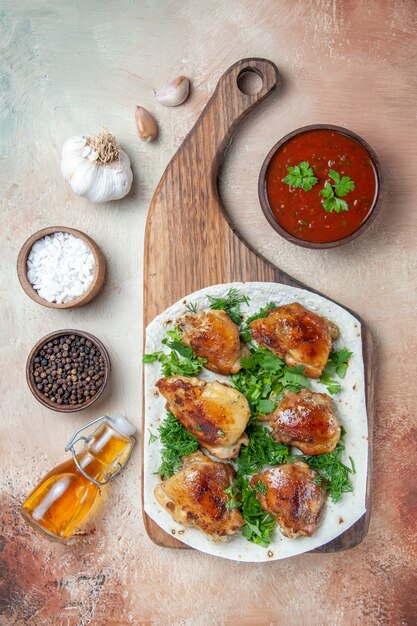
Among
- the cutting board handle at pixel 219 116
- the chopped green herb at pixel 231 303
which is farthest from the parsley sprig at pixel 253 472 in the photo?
the cutting board handle at pixel 219 116

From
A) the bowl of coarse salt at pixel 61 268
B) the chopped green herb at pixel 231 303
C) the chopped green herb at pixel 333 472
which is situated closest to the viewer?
the chopped green herb at pixel 333 472

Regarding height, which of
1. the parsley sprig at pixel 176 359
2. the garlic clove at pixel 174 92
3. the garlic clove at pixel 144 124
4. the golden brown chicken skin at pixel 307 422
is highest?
the garlic clove at pixel 174 92

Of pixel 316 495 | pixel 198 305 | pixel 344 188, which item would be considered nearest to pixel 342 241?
pixel 344 188

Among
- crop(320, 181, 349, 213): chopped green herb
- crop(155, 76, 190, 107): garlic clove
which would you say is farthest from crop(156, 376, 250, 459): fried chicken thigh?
crop(155, 76, 190, 107): garlic clove

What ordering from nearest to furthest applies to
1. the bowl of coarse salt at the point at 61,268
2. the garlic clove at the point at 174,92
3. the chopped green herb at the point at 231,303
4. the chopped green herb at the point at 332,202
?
the chopped green herb at the point at 332,202 < the chopped green herb at the point at 231,303 < the bowl of coarse salt at the point at 61,268 < the garlic clove at the point at 174,92

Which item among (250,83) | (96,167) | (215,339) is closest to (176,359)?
(215,339)

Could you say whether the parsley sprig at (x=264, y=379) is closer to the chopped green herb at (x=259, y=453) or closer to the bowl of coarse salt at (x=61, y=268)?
the chopped green herb at (x=259, y=453)
